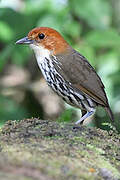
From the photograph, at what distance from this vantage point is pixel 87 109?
4.87 meters

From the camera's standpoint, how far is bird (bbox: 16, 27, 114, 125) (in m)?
4.80

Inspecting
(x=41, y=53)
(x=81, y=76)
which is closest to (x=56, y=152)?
(x=81, y=76)

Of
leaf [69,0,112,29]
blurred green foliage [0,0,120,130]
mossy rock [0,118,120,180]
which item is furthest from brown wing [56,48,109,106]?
mossy rock [0,118,120,180]

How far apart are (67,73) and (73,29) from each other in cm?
134

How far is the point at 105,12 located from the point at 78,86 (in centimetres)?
165

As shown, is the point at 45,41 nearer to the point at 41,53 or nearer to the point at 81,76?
the point at 41,53

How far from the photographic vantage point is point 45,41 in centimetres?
516

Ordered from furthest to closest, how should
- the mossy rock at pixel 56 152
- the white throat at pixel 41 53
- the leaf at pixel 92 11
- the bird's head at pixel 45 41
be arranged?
1. the leaf at pixel 92 11
2. the bird's head at pixel 45 41
3. the white throat at pixel 41 53
4. the mossy rock at pixel 56 152

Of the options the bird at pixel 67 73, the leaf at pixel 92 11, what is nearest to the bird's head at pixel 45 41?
the bird at pixel 67 73

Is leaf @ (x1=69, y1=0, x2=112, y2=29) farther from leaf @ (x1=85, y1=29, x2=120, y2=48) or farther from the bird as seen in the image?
the bird

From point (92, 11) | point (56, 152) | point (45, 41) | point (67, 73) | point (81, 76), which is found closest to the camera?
point (56, 152)

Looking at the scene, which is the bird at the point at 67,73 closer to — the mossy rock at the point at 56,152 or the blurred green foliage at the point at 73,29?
the blurred green foliage at the point at 73,29

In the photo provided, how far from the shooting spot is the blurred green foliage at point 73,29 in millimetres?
5942

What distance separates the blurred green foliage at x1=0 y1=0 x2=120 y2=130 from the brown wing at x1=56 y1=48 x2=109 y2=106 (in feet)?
2.90
